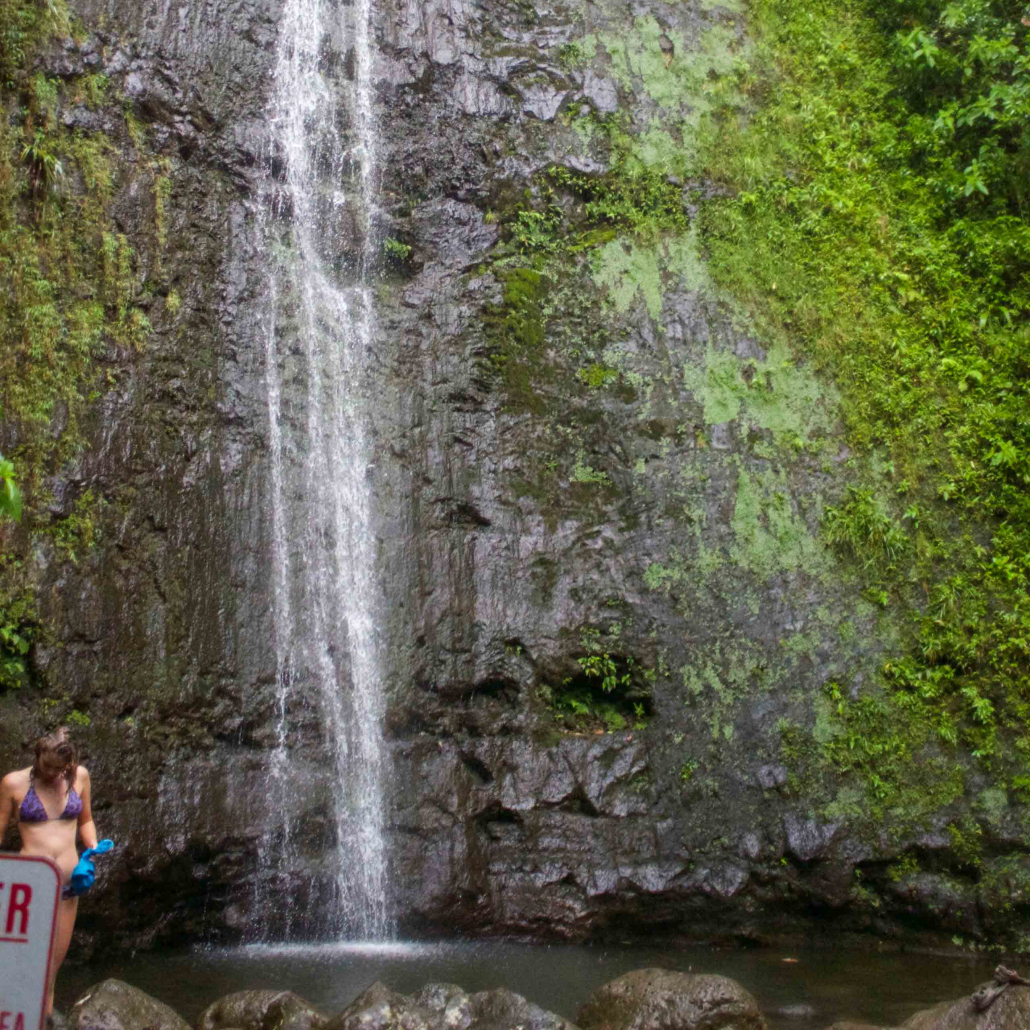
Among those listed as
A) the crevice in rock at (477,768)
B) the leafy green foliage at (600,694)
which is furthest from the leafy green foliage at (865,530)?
the crevice in rock at (477,768)

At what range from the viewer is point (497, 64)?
32.0 feet

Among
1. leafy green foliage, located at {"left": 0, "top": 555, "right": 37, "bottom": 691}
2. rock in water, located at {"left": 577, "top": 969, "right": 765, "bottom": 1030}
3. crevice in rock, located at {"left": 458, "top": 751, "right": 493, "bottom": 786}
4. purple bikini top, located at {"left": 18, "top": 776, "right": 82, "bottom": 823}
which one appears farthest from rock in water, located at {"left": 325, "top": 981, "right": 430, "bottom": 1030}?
leafy green foliage, located at {"left": 0, "top": 555, "right": 37, "bottom": 691}

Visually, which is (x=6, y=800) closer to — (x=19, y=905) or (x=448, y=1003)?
(x=448, y=1003)

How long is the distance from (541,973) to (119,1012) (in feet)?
8.41

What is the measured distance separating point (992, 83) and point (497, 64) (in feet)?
15.1

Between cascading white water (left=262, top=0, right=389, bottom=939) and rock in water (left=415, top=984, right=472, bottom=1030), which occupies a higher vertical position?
cascading white water (left=262, top=0, right=389, bottom=939)

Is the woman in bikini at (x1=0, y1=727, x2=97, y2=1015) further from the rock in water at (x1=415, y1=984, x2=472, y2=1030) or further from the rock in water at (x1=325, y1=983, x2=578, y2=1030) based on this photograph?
the rock in water at (x1=415, y1=984, x2=472, y2=1030)

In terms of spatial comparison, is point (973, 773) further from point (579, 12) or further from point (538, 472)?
point (579, 12)

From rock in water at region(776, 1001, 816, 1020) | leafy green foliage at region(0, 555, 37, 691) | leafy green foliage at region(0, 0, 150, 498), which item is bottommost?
rock in water at region(776, 1001, 816, 1020)

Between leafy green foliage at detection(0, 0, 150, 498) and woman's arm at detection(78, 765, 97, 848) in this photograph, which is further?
leafy green foliage at detection(0, 0, 150, 498)

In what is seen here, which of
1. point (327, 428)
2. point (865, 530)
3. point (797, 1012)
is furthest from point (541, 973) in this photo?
point (327, 428)

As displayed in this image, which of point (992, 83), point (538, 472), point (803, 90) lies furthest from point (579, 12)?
point (538, 472)

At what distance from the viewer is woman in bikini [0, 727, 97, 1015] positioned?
13.9 feet

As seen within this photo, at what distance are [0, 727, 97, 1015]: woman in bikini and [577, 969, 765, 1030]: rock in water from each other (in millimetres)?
2459
